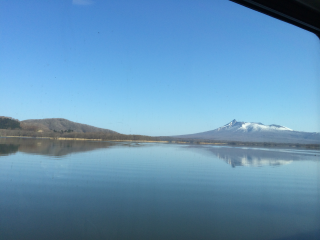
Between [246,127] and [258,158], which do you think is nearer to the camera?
[258,158]

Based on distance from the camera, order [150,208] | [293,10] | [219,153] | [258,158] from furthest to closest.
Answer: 1. [219,153]
2. [258,158]
3. [150,208]
4. [293,10]

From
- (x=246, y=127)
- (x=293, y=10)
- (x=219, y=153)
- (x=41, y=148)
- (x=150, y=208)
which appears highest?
(x=246, y=127)

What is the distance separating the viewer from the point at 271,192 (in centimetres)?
506

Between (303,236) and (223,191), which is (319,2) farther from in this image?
(223,191)

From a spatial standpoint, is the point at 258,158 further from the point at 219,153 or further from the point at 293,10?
the point at 293,10

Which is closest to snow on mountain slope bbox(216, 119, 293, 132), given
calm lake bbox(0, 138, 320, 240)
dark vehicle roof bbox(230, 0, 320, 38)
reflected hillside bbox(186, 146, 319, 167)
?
reflected hillside bbox(186, 146, 319, 167)

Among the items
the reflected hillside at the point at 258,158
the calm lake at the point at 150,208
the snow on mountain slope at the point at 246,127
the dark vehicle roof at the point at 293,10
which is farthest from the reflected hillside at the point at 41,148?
the snow on mountain slope at the point at 246,127

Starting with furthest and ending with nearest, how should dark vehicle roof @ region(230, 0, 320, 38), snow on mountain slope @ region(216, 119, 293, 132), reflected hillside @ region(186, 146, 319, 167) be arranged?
snow on mountain slope @ region(216, 119, 293, 132), reflected hillside @ region(186, 146, 319, 167), dark vehicle roof @ region(230, 0, 320, 38)

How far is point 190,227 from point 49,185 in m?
3.37

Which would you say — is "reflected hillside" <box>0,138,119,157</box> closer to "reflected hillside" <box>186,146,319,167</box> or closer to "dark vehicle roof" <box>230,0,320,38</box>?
"reflected hillside" <box>186,146,319,167</box>

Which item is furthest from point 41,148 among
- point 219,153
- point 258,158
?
point 258,158

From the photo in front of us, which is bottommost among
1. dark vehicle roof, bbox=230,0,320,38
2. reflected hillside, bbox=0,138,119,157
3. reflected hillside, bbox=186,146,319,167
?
reflected hillside, bbox=186,146,319,167

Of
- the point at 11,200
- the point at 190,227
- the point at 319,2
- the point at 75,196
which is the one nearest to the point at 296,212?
the point at 190,227

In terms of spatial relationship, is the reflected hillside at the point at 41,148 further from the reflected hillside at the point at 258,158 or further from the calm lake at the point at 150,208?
the reflected hillside at the point at 258,158
